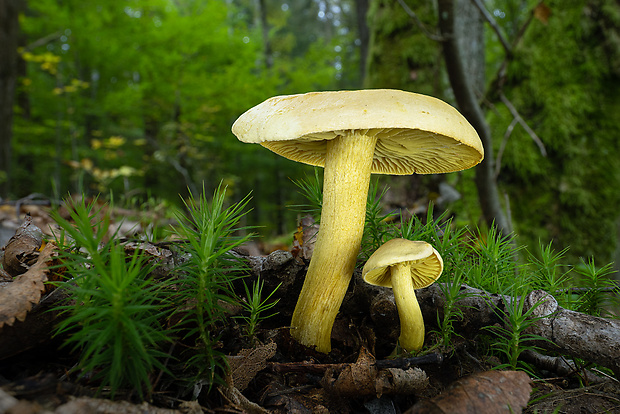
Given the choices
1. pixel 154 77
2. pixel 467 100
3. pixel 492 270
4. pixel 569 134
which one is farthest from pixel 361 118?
pixel 154 77

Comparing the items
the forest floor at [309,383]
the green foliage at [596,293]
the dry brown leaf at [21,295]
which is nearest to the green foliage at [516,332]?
the forest floor at [309,383]

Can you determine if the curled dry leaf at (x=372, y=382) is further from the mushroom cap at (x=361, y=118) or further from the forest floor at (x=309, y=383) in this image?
the mushroom cap at (x=361, y=118)

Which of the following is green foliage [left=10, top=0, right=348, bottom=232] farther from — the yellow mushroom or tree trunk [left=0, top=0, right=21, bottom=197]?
the yellow mushroom

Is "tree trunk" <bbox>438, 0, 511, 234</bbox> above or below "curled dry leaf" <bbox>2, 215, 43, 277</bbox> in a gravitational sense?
above

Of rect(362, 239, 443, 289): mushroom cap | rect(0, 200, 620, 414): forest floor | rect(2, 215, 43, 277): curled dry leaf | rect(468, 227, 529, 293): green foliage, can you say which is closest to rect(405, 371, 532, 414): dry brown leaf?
rect(0, 200, 620, 414): forest floor

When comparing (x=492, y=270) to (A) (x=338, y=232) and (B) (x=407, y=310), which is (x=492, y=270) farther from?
(A) (x=338, y=232)

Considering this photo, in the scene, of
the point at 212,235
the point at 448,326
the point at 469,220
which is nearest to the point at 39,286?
the point at 212,235

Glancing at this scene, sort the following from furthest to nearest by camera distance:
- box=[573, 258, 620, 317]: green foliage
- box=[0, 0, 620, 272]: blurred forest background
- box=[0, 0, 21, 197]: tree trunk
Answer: box=[0, 0, 21, 197]: tree trunk < box=[0, 0, 620, 272]: blurred forest background < box=[573, 258, 620, 317]: green foliage
